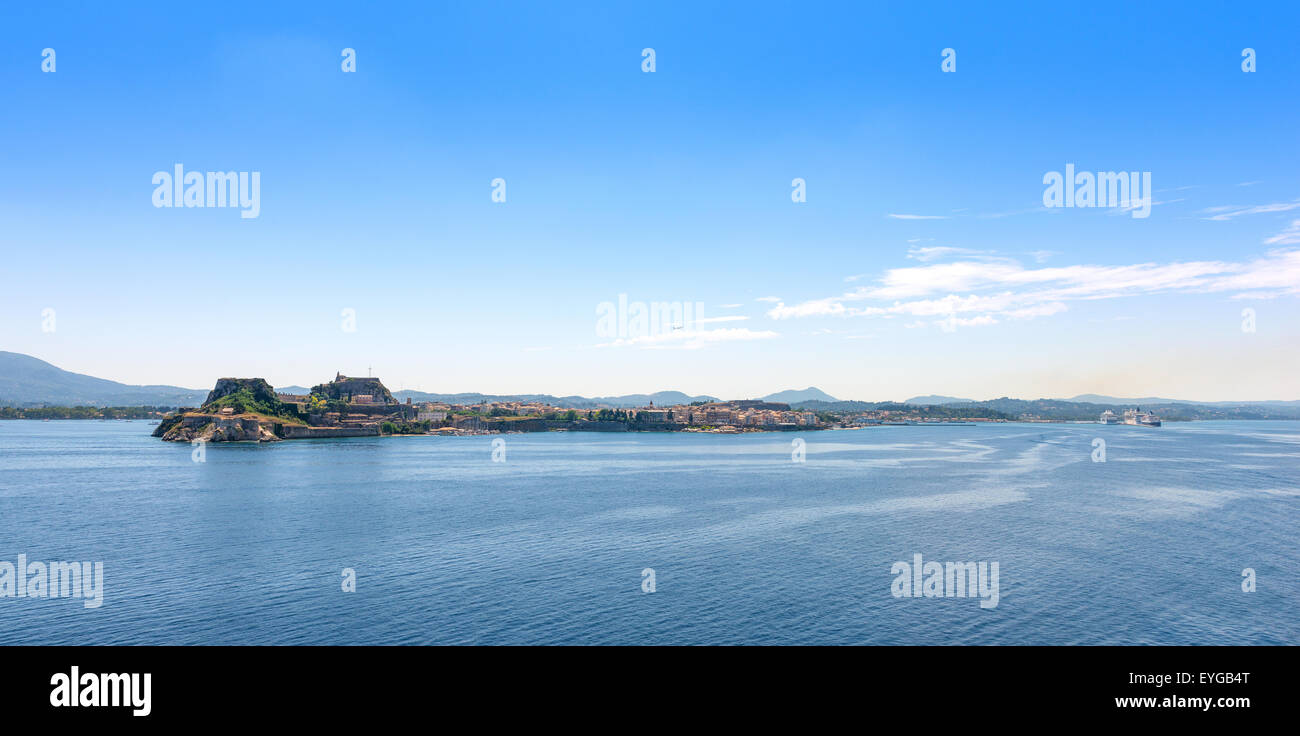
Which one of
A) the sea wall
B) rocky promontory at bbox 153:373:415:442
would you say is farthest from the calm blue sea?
the sea wall

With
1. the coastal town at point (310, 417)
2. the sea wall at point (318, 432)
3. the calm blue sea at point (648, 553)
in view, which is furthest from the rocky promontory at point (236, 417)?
the calm blue sea at point (648, 553)

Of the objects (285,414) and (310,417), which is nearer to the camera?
(285,414)

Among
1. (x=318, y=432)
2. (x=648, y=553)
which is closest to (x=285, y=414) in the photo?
(x=318, y=432)

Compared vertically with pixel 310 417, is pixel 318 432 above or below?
below

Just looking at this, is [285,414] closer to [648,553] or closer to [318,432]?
[318,432]

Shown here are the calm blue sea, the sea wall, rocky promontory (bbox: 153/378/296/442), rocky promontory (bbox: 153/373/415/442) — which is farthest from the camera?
the sea wall

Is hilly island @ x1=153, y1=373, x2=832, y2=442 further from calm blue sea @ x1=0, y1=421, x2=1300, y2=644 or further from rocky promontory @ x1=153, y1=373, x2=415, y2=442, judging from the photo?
calm blue sea @ x1=0, y1=421, x2=1300, y2=644
